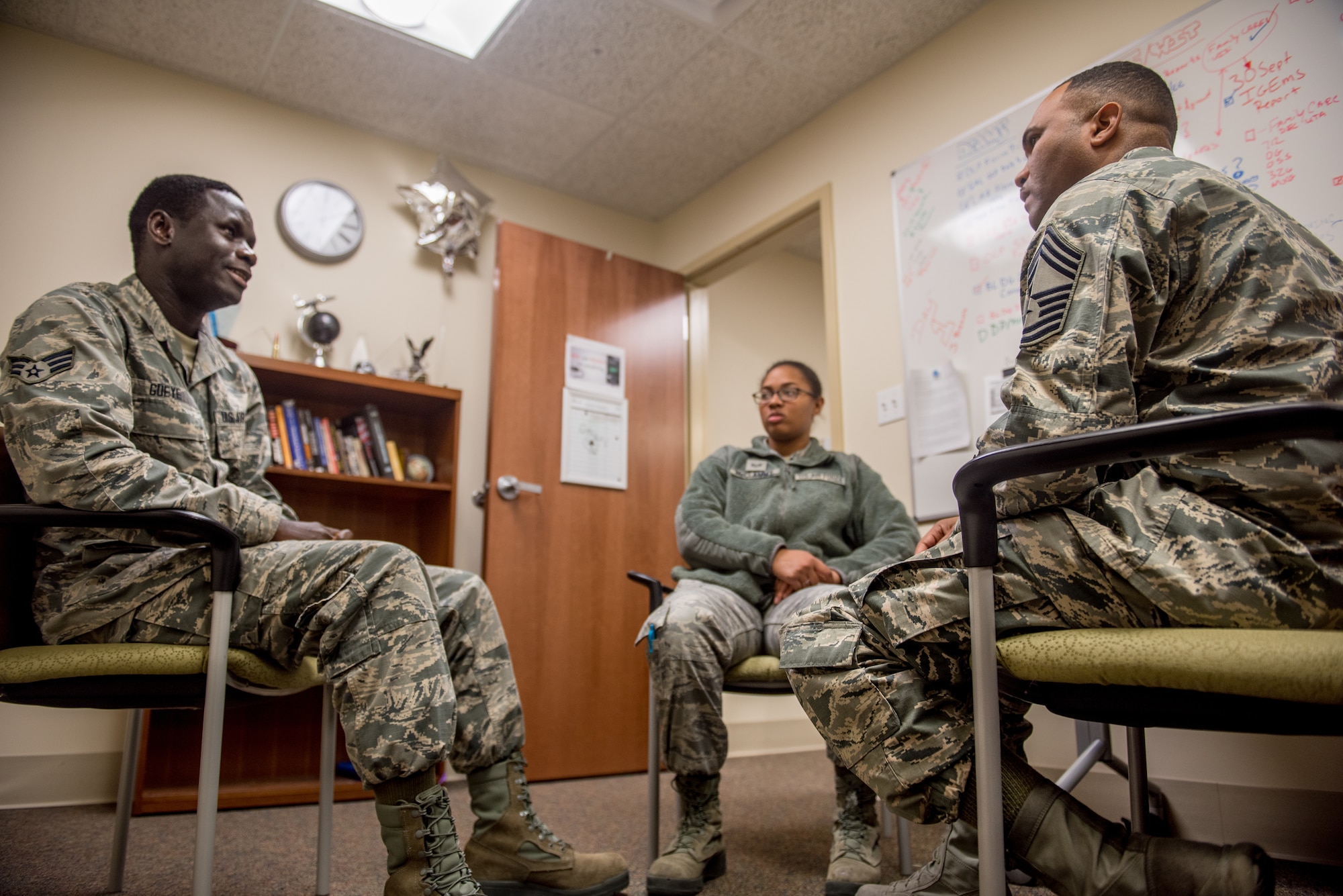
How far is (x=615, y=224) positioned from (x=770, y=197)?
2.92 ft

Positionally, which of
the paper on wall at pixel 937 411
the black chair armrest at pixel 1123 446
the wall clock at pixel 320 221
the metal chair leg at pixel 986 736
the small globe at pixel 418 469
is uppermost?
the wall clock at pixel 320 221

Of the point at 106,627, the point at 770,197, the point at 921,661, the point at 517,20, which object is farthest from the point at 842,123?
the point at 106,627

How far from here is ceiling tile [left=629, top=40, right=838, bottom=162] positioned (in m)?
2.85

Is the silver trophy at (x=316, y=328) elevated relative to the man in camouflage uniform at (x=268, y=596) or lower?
elevated

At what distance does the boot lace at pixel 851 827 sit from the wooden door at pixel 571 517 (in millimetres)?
1429

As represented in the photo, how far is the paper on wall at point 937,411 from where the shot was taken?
238cm

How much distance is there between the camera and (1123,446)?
Answer: 0.74 meters

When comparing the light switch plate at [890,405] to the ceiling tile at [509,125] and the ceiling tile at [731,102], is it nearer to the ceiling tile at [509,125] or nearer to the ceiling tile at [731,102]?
the ceiling tile at [731,102]

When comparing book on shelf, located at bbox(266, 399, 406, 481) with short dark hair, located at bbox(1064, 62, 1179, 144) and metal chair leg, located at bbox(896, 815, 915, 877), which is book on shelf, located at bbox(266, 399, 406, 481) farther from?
short dark hair, located at bbox(1064, 62, 1179, 144)

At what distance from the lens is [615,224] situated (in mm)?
3887

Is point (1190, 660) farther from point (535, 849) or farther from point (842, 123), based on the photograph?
point (842, 123)

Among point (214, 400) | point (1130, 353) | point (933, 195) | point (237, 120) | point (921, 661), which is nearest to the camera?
point (1130, 353)

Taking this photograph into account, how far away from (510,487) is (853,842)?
177 centimetres

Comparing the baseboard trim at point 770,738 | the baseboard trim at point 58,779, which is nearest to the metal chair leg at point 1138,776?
the baseboard trim at point 770,738
